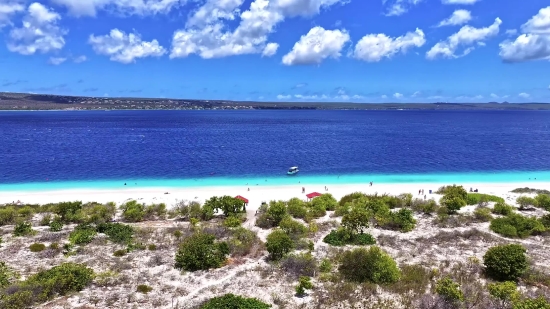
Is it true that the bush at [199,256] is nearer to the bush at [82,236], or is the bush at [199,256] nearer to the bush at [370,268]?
the bush at [82,236]

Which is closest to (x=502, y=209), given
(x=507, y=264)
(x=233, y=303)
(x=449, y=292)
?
(x=507, y=264)

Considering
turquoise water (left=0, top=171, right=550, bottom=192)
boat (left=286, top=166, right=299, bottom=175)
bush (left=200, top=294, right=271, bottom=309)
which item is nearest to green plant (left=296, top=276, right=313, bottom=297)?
bush (left=200, top=294, right=271, bottom=309)

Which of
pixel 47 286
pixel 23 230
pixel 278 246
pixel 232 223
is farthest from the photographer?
pixel 232 223

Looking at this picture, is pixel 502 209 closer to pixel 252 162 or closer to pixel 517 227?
pixel 517 227

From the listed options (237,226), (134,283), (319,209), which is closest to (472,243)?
(319,209)

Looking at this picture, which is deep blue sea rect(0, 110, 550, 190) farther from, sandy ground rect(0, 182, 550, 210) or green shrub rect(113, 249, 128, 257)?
green shrub rect(113, 249, 128, 257)

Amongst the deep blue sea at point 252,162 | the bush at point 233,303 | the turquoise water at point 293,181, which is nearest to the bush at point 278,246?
the bush at point 233,303

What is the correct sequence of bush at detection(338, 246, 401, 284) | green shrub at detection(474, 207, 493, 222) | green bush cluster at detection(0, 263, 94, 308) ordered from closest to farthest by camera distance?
1. green bush cluster at detection(0, 263, 94, 308)
2. bush at detection(338, 246, 401, 284)
3. green shrub at detection(474, 207, 493, 222)
